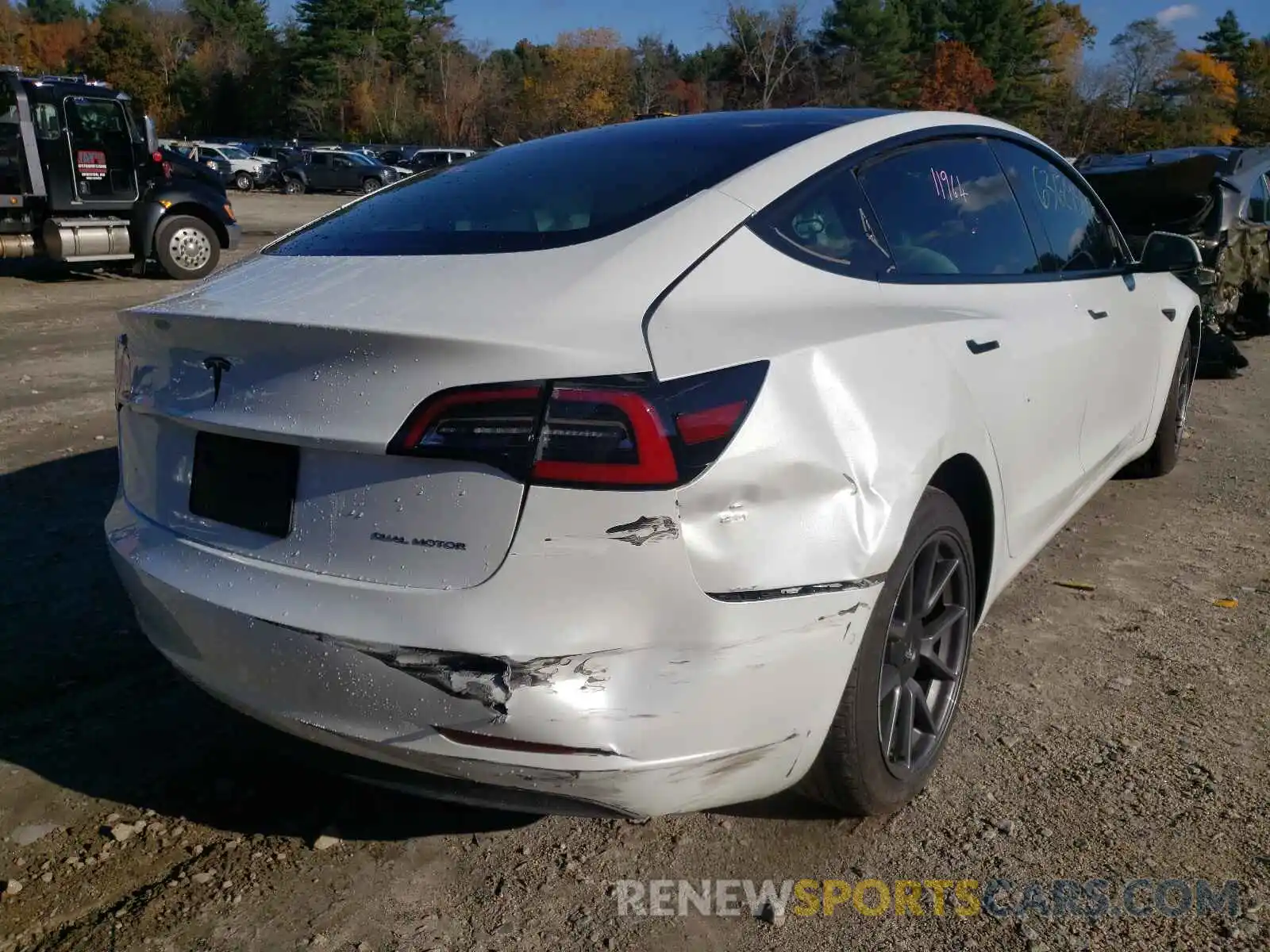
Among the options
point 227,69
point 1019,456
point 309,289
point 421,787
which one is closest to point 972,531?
point 1019,456

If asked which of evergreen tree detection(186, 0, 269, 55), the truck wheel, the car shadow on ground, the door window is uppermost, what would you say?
evergreen tree detection(186, 0, 269, 55)

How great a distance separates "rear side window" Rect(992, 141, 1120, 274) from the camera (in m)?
3.61

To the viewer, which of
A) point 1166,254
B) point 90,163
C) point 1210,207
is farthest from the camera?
point 90,163

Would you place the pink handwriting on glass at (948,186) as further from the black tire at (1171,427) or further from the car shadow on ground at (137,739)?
the black tire at (1171,427)

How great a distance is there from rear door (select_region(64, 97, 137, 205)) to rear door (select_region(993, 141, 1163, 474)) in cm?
1249

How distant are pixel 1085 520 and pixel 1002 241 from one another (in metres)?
2.00

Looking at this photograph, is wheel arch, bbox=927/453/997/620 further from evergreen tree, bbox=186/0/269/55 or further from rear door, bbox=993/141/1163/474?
evergreen tree, bbox=186/0/269/55

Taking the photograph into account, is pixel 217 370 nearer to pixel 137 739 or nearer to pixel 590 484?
pixel 590 484

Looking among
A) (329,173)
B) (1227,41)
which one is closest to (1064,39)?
(1227,41)

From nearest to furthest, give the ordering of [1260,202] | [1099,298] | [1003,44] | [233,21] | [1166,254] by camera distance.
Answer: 1. [1099,298]
2. [1166,254]
3. [1260,202]
4. [1003,44]
5. [233,21]

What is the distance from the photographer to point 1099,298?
3748 millimetres

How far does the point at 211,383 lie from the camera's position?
227 centimetres

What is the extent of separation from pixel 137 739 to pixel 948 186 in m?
2.76

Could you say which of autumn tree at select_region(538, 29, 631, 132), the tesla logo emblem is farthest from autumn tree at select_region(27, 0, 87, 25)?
the tesla logo emblem
